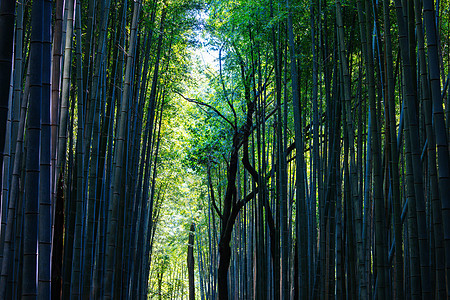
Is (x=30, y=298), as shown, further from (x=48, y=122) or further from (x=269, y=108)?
(x=269, y=108)

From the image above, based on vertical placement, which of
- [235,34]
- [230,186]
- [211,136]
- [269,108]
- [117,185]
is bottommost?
[117,185]

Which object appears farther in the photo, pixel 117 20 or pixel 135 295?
pixel 135 295

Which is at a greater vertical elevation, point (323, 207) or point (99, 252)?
point (323, 207)

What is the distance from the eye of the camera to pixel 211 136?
7.70 m

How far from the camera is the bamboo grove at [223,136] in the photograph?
1.94 metres

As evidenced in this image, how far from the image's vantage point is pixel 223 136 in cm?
757

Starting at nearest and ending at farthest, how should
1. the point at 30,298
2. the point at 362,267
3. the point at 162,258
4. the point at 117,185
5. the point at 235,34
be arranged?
1. the point at 30,298
2. the point at 117,185
3. the point at 362,267
4. the point at 235,34
5. the point at 162,258

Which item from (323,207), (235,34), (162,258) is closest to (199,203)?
(162,258)

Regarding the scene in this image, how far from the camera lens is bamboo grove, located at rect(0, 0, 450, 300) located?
6.36 feet

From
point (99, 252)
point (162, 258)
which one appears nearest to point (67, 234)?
point (99, 252)

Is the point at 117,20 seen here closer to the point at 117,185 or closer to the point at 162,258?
the point at 117,185

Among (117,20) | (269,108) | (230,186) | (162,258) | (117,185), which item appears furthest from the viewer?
(162,258)

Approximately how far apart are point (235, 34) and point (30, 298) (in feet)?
18.5

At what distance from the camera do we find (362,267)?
3035mm
